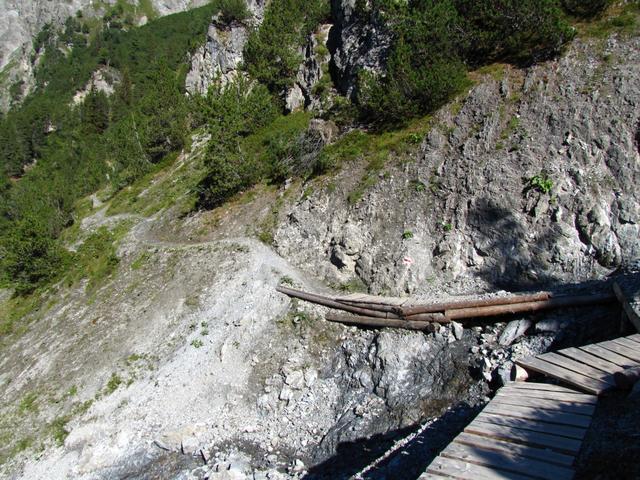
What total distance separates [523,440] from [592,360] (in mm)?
3012

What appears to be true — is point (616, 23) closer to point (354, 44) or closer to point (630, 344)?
point (354, 44)

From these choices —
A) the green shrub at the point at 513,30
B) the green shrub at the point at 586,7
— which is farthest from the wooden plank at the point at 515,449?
the green shrub at the point at 586,7

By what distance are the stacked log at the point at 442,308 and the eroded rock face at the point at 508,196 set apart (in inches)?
85.6

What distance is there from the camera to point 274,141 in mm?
27688

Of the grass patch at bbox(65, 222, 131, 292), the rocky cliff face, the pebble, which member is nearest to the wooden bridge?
the pebble

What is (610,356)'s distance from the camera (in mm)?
7453

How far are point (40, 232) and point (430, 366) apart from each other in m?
28.8

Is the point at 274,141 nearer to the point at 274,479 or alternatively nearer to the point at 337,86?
the point at 337,86

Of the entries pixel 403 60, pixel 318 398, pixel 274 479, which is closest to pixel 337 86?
pixel 403 60

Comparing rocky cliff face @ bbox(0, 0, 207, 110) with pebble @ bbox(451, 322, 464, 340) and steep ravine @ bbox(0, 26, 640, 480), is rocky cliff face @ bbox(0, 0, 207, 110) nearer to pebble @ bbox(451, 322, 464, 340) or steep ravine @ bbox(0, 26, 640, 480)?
steep ravine @ bbox(0, 26, 640, 480)

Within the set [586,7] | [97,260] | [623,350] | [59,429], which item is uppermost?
[586,7]

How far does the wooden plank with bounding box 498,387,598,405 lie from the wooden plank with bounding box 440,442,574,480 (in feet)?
6.30

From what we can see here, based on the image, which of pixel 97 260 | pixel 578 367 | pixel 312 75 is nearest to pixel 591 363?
pixel 578 367

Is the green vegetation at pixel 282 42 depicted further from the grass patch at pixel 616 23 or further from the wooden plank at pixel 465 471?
the wooden plank at pixel 465 471
